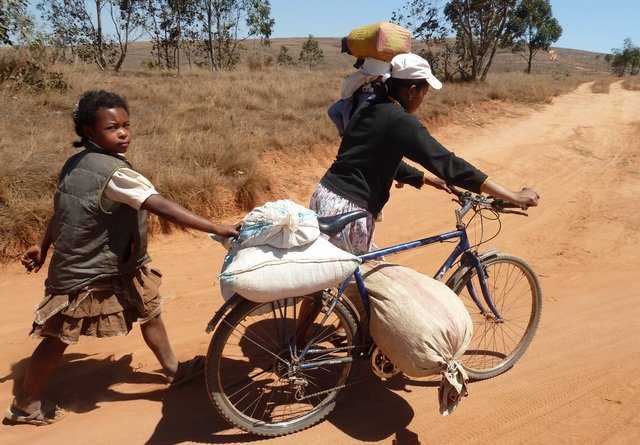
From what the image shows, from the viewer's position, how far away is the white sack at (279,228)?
2.31 metres

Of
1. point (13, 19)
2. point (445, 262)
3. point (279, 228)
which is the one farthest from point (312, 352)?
point (13, 19)

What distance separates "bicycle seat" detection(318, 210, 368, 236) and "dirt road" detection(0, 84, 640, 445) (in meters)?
1.05

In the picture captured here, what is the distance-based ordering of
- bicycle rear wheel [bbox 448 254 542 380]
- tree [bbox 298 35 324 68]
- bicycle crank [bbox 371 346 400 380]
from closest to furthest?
bicycle crank [bbox 371 346 400 380]
bicycle rear wheel [bbox 448 254 542 380]
tree [bbox 298 35 324 68]

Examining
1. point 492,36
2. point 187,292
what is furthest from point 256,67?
point 187,292

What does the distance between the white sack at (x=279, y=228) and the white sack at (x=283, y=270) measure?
4 centimetres

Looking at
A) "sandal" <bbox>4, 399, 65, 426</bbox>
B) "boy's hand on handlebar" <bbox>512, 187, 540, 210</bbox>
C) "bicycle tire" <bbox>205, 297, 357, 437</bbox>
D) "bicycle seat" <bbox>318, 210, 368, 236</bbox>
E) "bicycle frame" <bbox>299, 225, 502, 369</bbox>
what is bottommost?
"sandal" <bbox>4, 399, 65, 426</bbox>

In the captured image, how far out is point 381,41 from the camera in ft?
8.47

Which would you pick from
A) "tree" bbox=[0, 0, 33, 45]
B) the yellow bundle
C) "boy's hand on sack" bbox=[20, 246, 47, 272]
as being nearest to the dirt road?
"boy's hand on sack" bbox=[20, 246, 47, 272]

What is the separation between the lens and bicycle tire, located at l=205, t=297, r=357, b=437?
96.3 inches

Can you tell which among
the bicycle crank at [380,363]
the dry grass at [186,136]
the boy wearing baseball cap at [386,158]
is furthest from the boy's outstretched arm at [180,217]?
the dry grass at [186,136]

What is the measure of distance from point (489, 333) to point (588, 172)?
19.1 ft

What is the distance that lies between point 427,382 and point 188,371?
1473 mm

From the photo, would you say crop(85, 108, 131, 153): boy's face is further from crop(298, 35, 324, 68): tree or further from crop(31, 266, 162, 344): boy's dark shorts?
crop(298, 35, 324, 68): tree

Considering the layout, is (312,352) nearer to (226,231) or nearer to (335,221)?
(335,221)
